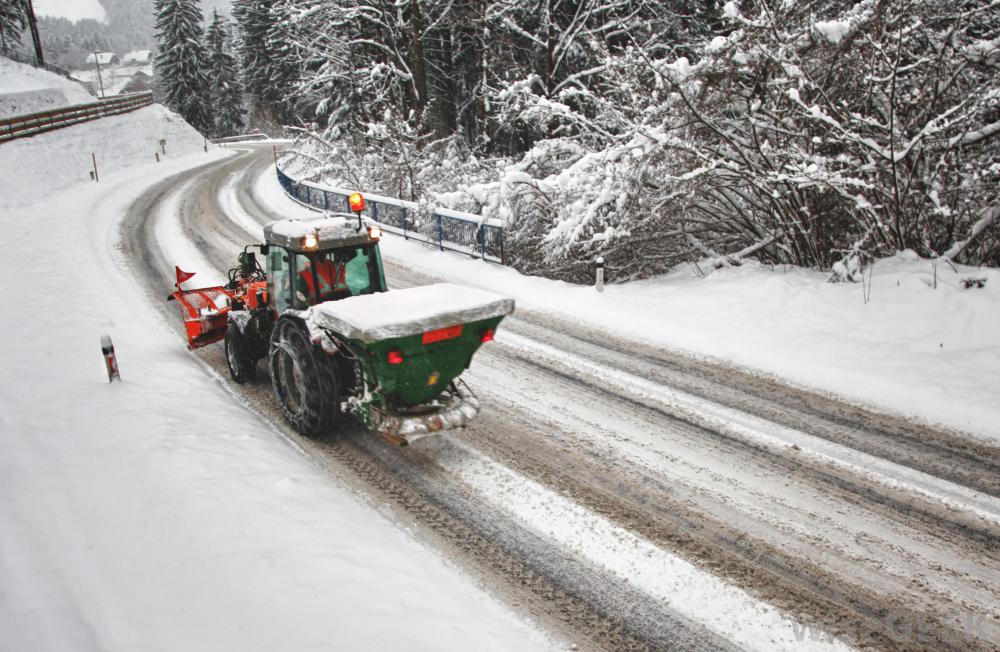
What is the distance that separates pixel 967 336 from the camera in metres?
7.67

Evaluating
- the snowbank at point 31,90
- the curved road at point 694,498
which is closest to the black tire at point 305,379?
the curved road at point 694,498

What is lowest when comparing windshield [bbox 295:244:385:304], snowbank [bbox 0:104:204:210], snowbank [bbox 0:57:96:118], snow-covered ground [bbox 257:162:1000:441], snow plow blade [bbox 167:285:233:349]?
snow-covered ground [bbox 257:162:1000:441]

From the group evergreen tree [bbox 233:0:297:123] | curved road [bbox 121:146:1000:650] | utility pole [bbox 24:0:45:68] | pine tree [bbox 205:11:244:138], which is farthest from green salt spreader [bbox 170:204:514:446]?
pine tree [bbox 205:11:244:138]

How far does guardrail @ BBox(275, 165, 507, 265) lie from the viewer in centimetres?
1352

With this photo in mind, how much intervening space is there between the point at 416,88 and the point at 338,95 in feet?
22.1

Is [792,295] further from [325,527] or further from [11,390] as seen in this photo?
[11,390]

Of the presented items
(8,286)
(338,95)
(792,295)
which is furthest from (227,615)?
(338,95)

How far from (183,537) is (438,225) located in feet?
36.3

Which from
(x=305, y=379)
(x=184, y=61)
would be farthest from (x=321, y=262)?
(x=184, y=61)

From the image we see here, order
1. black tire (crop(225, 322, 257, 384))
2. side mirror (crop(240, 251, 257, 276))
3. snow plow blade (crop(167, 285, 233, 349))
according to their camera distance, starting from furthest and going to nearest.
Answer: snow plow blade (crop(167, 285, 233, 349)), side mirror (crop(240, 251, 257, 276)), black tire (crop(225, 322, 257, 384))

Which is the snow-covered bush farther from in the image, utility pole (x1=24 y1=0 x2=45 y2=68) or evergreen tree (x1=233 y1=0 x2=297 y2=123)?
utility pole (x1=24 y1=0 x2=45 y2=68)

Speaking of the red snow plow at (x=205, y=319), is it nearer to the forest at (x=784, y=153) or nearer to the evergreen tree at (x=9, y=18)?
the forest at (x=784, y=153)

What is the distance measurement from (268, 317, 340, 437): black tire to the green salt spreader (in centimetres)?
1

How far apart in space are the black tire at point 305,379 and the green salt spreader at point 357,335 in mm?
11
